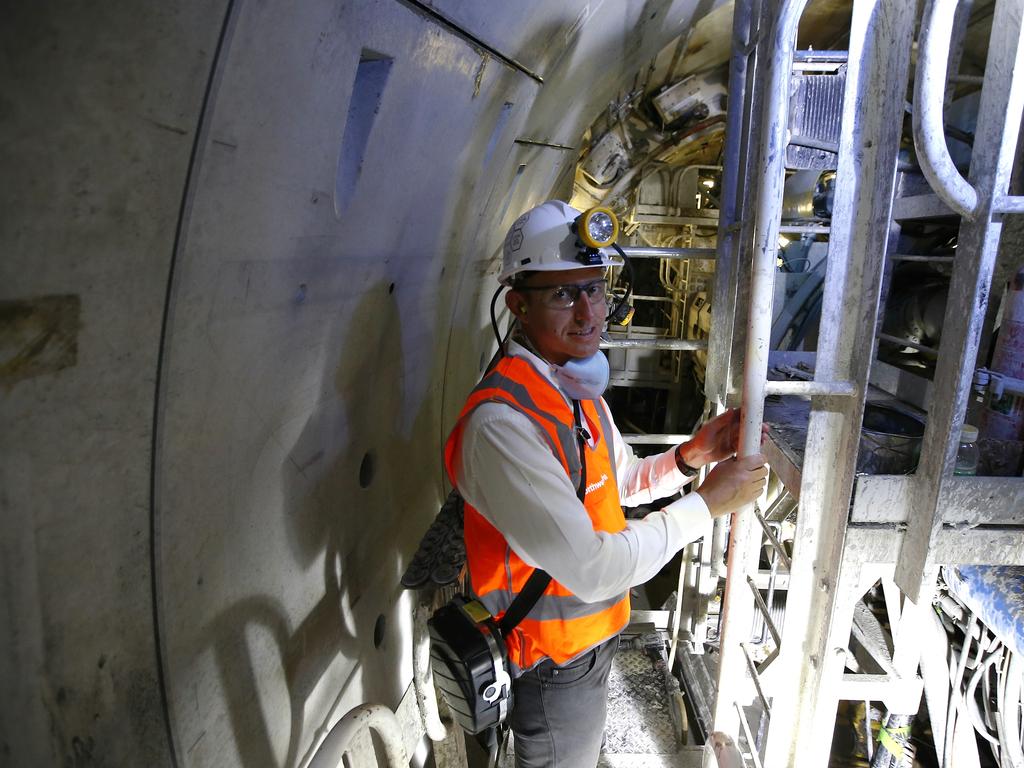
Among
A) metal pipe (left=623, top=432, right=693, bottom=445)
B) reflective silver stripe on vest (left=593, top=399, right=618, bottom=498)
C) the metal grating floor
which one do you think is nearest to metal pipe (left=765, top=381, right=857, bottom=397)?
reflective silver stripe on vest (left=593, top=399, right=618, bottom=498)

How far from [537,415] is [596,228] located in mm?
617

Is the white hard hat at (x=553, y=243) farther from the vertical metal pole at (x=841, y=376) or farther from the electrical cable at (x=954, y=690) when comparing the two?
the electrical cable at (x=954, y=690)

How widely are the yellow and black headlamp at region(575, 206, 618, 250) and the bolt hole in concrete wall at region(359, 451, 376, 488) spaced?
1.09 metres

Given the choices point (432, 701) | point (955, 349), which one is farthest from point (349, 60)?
point (432, 701)

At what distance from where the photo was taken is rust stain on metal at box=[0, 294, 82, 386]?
0.80 meters

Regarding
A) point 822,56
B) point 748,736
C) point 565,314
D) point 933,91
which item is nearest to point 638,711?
point 748,736

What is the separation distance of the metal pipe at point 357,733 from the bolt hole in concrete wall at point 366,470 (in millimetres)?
869

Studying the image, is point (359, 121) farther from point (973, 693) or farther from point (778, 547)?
point (973, 693)

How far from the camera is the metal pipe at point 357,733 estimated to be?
1.27 metres

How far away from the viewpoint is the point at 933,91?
1.48 metres

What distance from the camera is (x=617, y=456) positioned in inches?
94.7

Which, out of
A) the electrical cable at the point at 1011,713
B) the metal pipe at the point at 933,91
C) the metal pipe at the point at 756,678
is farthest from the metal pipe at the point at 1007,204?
the electrical cable at the point at 1011,713

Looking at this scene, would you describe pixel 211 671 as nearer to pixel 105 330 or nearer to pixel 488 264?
pixel 105 330

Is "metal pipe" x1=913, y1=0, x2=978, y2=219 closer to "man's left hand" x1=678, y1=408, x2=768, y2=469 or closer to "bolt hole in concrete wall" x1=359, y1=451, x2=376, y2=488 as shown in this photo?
"man's left hand" x1=678, y1=408, x2=768, y2=469
